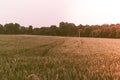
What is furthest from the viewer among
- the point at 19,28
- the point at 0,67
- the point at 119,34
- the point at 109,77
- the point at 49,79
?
the point at 19,28

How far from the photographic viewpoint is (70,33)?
143 meters

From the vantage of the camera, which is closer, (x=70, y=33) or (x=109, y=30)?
(x=109, y=30)

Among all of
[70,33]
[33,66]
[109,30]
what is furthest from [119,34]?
[33,66]

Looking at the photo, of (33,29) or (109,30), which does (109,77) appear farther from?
(33,29)

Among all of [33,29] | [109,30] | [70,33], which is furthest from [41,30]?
[109,30]

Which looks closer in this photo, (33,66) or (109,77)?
(109,77)

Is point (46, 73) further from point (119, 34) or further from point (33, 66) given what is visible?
point (119, 34)

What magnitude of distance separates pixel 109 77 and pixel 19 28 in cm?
12950

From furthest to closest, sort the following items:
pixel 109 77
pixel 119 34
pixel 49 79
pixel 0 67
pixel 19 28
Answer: pixel 19 28, pixel 119 34, pixel 0 67, pixel 109 77, pixel 49 79

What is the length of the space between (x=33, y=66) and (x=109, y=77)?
3.38 m

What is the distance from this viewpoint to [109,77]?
888 cm

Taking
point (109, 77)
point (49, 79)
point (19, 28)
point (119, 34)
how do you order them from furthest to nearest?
point (19, 28)
point (119, 34)
point (109, 77)
point (49, 79)

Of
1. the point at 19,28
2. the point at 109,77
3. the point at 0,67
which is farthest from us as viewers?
the point at 19,28

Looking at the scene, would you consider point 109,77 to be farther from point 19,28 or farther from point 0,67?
point 19,28
